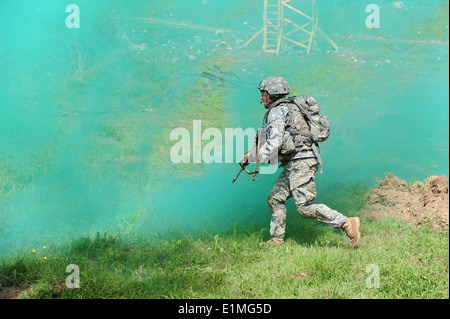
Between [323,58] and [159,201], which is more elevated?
[323,58]

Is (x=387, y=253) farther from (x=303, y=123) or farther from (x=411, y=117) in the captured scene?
(x=411, y=117)

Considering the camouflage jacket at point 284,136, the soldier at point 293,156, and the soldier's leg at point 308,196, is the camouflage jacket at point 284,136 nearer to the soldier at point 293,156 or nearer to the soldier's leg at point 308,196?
the soldier at point 293,156

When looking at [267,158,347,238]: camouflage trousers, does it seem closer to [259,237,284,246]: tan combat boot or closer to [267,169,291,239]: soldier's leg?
[267,169,291,239]: soldier's leg

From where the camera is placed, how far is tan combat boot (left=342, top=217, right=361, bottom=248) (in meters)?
5.80

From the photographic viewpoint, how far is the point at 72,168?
8.10m

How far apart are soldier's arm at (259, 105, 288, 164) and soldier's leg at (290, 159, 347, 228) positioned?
14.9 inches

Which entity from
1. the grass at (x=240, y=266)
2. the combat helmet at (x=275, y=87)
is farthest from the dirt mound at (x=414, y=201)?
the combat helmet at (x=275, y=87)

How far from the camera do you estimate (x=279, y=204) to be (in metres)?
6.11

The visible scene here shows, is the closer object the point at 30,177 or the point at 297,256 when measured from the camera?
the point at 297,256

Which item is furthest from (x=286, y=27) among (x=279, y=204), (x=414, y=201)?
(x=279, y=204)

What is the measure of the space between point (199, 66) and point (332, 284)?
21.6ft

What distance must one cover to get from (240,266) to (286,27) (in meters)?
5.92
